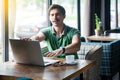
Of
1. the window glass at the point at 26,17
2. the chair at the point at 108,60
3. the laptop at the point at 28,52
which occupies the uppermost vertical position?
the window glass at the point at 26,17

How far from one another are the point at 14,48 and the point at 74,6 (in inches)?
152

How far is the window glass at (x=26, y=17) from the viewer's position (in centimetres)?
377

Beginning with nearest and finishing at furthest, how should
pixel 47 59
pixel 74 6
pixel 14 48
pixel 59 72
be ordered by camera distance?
pixel 59 72 → pixel 14 48 → pixel 47 59 → pixel 74 6

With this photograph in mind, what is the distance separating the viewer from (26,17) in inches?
173

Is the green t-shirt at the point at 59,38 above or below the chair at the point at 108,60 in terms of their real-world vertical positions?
above

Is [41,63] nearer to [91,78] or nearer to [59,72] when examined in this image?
[59,72]

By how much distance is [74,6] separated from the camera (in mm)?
6379

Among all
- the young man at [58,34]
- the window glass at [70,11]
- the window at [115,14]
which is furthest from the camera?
the window at [115,14]

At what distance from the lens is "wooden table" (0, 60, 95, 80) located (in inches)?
88.3

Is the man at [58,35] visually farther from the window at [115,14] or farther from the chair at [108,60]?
the window at [115,14]

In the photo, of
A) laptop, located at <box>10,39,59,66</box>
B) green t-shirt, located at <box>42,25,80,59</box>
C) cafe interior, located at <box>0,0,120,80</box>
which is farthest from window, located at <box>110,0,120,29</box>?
laptop, located at <box>10,39,59,66</box>

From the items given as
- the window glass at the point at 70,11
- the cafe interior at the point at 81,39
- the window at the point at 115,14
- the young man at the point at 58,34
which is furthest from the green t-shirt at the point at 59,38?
the window at the point at 115,14

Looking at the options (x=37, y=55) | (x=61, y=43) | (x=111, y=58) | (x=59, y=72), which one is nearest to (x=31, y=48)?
(x=37, y=55)

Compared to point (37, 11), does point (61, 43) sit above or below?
below
